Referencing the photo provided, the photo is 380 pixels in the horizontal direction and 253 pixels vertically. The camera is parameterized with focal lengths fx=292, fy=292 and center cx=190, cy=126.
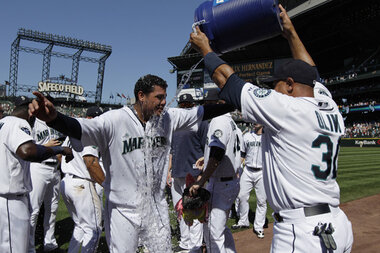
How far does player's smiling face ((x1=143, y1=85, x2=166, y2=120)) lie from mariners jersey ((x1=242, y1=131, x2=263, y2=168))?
3.50m

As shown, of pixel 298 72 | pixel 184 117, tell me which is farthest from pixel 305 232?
pixel 184 117

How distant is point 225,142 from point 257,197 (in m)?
2.50

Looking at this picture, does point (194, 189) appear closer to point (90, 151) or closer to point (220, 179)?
point (220, 179)

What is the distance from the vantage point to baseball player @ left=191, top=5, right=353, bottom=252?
1894 mm

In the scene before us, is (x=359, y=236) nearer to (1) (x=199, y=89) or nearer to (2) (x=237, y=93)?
(2) (x=237, y=93)

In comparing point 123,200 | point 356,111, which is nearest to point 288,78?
point 123,200

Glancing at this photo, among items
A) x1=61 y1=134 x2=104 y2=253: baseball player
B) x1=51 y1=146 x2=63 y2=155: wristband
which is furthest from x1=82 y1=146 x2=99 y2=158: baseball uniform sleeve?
x1=51 y1=146 x2=63 y2=155: wristband

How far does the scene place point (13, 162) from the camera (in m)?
2.96

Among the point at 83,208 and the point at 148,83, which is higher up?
the point at 148,83

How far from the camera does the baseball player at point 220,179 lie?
3.53 meters

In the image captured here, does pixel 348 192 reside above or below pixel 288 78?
below

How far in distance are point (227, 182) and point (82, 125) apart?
2.17 m

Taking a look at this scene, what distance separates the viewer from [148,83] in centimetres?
272

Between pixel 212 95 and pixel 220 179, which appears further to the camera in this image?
pixel 212 95
